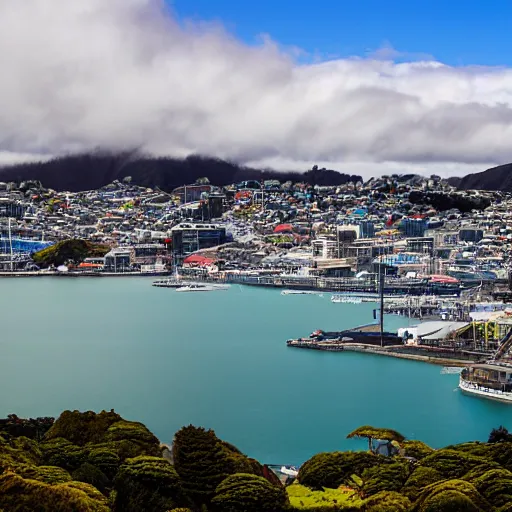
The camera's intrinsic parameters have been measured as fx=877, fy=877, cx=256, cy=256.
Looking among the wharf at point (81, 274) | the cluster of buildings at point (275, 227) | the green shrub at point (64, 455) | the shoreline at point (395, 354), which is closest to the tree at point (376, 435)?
the green shrub at point (64, 455)

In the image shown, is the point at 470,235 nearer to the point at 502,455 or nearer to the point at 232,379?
the point at 232,379

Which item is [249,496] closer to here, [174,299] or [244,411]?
[244,411]

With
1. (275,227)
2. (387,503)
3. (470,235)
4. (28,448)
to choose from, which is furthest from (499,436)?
(275,227)

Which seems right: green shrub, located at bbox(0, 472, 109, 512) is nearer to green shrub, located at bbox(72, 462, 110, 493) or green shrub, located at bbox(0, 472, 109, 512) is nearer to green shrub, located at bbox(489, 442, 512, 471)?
green shrub, located at bbox(72, 462, 110, 493)

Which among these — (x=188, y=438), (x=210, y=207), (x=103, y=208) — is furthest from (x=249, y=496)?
(x=103, y=208)

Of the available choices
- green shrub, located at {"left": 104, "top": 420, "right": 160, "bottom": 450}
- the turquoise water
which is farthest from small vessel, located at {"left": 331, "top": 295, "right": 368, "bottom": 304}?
green shrub, located at {"left": 104, "top": 420, "right": 160, "bottom": 450}

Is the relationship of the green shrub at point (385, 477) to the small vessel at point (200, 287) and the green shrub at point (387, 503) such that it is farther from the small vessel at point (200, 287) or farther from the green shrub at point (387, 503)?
the small vessel at point (200, 287)
